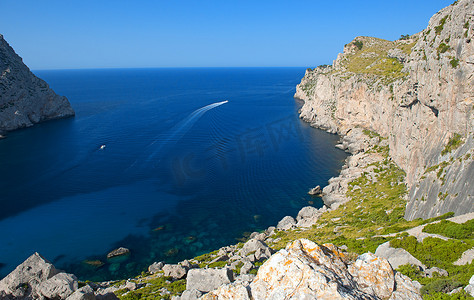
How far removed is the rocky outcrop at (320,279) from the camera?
1000cm

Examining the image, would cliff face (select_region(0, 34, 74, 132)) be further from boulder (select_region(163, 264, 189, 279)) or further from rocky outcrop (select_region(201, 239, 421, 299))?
rocky outcrop (select_region(201, 239, 421, 299))

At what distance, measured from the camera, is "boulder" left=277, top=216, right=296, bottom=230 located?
1737 inches

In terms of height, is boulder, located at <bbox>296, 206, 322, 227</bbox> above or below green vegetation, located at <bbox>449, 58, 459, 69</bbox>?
below

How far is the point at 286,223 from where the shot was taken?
4531cm

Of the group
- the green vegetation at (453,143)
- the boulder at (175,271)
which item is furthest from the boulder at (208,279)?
the green vegetation at (453,143)

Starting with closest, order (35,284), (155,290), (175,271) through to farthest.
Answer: (35,284) → (155,290) → (175,271)

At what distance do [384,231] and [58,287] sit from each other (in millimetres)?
26455

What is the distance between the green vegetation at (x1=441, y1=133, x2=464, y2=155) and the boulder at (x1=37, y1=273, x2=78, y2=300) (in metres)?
36.0

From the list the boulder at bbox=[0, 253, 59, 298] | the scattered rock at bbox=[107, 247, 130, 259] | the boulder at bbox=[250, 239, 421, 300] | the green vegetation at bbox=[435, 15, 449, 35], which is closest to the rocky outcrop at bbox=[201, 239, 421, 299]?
the boulder at bbox=[250, 239, 421, 300]

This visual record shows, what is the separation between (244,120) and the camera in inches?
4469

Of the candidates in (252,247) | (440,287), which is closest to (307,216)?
(252,247)

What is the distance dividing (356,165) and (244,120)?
185ft

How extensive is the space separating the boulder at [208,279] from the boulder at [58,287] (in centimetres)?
721

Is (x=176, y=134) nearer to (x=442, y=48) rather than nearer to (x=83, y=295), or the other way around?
(x=442, y=48)
